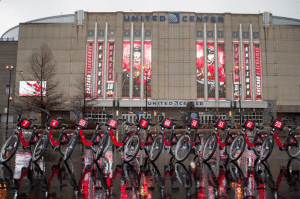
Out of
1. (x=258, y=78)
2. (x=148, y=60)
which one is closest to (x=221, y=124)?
(x=148, y=60)

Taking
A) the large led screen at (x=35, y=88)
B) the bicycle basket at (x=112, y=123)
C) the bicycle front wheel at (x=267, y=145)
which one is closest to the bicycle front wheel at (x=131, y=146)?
the bicycle basket at (x=112, y=123)

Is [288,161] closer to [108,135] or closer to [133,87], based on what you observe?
[108,135]

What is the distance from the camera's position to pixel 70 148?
6.55 meters

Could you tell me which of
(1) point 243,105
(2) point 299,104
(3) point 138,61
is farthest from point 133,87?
(2) point 299,104

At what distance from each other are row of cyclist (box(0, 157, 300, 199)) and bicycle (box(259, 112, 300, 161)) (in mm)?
487

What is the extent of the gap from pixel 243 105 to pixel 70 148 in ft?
142

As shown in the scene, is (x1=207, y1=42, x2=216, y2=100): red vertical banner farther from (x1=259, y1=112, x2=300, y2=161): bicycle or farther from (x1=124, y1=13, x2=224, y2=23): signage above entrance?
(x1=259, y1=112, x2=300, y2=161): bicycle

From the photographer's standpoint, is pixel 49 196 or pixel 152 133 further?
pixel 152 133

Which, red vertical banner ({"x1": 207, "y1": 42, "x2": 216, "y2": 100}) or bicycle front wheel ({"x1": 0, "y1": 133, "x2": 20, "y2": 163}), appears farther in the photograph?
red vertical banner ({"x1": 207, "y1": 42, "x2": 216, "y2": 100})

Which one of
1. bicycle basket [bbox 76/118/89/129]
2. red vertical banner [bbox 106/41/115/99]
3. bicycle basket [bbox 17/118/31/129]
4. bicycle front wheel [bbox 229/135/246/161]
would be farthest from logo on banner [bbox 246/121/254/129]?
red vertical banner [bbox 106/41/115/99]

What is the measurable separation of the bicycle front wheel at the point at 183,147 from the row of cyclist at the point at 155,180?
291mm

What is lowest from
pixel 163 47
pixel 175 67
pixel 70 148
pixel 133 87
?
pixel 70 148

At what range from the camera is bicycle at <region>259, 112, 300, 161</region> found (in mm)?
7047

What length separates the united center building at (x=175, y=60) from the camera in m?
45.3
